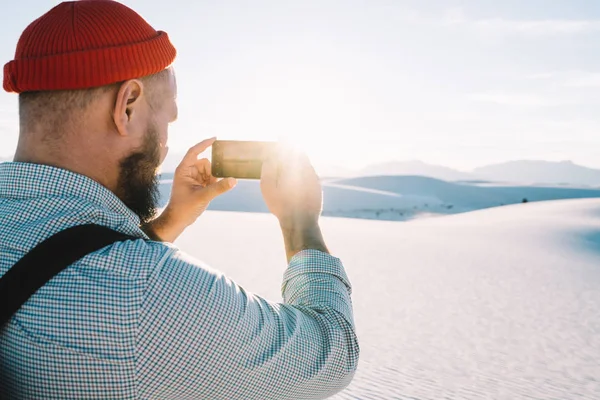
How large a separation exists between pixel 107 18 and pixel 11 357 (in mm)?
843

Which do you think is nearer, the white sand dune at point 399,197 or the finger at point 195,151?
the finger at point 195,151

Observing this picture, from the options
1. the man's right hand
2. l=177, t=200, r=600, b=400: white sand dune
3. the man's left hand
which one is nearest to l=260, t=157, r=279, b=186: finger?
the man's right hand

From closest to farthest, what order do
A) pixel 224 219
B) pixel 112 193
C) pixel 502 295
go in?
pixel 112 193 < pixel 502 295 < pixel 224 219

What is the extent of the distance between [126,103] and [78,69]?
0.46 ft

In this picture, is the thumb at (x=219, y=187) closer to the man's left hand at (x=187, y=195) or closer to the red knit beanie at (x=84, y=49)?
the man's left hand at (x=187, y=195)

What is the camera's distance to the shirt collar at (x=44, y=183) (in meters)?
1.25

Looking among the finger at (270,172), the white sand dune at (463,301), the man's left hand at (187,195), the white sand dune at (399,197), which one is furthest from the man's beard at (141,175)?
the white sand dune at (399,197)

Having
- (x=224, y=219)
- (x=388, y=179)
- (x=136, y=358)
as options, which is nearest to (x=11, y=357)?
(x=136, y=358)

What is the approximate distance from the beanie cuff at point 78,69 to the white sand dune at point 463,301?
173 inches

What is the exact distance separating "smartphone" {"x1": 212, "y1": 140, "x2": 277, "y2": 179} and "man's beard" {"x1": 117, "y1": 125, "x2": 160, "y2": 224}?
67 centimetres

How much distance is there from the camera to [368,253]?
51.4 feet

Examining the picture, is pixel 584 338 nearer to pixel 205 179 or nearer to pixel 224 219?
pixel 205 179

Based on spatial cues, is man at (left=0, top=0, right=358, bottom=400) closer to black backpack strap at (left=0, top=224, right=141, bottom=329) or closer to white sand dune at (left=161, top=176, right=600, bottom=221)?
black backpack strap at (left=0, top=224, right=141, bottom=329)

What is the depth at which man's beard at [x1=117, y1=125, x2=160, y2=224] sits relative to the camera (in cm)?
144
